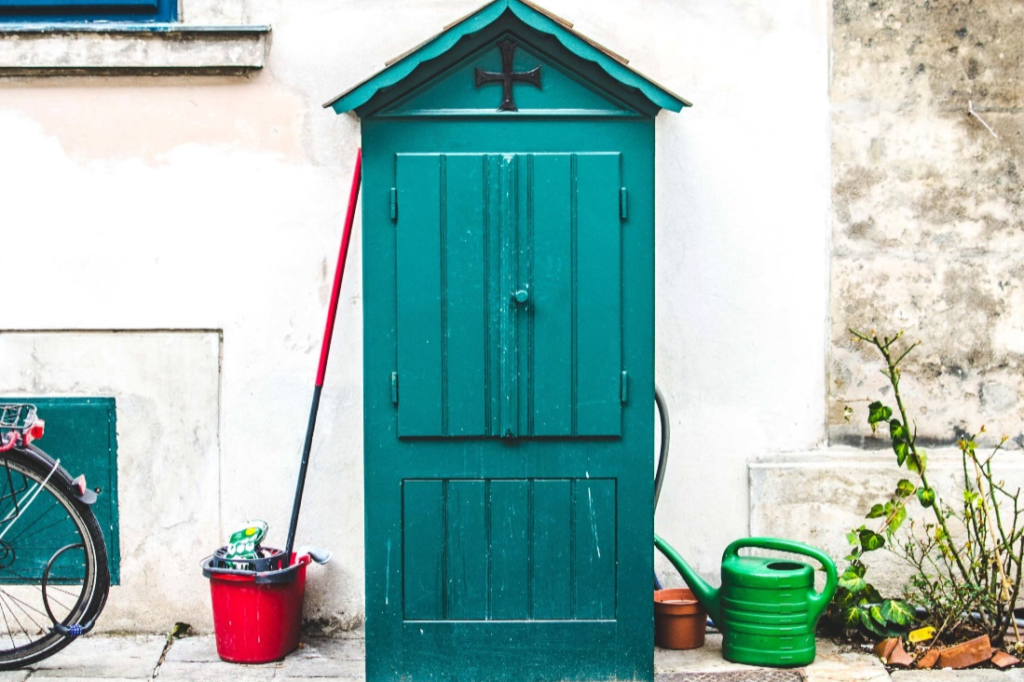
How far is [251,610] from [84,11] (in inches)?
109

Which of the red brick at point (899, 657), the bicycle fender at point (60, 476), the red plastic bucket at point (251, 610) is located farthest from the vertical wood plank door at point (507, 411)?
the bicycle fender at point (60, 476)

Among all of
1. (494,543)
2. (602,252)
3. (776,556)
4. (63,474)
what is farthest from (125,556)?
(776,556)

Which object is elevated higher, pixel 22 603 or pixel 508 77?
pixel 508 77

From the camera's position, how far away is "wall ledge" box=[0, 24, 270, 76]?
5.04 metres

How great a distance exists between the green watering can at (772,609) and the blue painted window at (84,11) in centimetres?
346

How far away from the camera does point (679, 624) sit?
491cm

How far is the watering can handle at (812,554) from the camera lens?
4691mm

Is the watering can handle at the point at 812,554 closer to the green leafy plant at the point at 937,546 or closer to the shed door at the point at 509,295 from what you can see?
the green leafy plant at the point at 937,546

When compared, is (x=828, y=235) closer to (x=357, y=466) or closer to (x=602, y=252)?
(x=602, y=252)

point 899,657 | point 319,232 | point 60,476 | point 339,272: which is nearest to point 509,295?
point 339,272

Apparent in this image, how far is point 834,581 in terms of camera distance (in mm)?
4715

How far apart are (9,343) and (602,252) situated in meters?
2.72

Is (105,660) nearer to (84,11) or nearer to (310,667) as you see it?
(310,667)

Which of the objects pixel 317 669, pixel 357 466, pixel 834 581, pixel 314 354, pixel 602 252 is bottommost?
pixel 317 669
